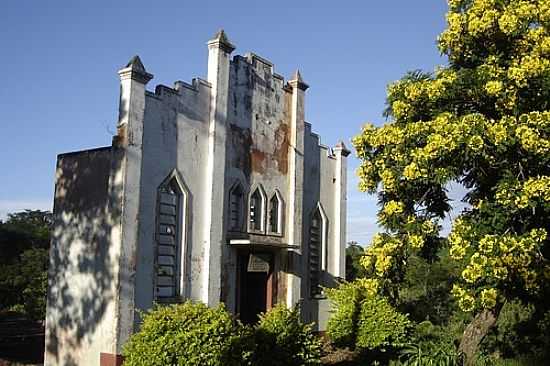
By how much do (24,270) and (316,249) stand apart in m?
14.5

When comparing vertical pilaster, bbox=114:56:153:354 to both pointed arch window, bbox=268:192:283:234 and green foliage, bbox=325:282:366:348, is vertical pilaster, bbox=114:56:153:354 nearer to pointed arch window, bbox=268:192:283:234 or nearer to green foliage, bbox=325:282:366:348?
pointed arch window, bbox=268:192:283:234

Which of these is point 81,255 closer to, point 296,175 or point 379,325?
point 296,175

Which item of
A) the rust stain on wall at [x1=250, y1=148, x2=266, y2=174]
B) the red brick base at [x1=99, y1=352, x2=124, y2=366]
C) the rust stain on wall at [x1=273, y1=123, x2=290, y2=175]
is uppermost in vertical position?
the rust stain on wall at [x1=273, y1=123, x2=290, y2=175]

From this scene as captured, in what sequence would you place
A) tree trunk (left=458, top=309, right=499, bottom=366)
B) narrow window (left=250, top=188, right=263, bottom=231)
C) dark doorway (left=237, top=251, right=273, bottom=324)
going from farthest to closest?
narrow window (left=250, top=188, right=263, bottom=231) → dark doorway (left=237, top=251, right=273, bottom=324) → tree trunk (left=458, top=309, right=499, bottom=366)

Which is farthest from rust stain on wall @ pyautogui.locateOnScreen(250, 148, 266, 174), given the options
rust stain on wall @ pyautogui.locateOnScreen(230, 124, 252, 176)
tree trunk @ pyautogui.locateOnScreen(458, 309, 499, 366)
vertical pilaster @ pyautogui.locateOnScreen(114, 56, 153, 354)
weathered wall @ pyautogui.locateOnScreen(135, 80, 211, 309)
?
tree trunk @ pyautogui.locateOnScreen(458, 309, 499, 366)

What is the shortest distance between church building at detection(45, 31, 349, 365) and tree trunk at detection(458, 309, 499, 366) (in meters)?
3.84

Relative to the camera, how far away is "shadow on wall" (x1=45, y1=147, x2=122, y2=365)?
40.6 ft

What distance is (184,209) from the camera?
13641 mm

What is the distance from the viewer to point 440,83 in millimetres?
12555

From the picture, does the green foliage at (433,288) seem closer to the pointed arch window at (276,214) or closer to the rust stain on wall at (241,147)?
the pointed arch window at (276,214)

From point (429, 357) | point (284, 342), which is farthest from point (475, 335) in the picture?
point (284, 342)

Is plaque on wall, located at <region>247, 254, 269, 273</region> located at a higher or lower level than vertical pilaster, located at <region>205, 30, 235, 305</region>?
lower

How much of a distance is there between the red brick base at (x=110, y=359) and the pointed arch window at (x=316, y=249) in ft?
24.3

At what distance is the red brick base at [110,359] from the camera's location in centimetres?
1188
